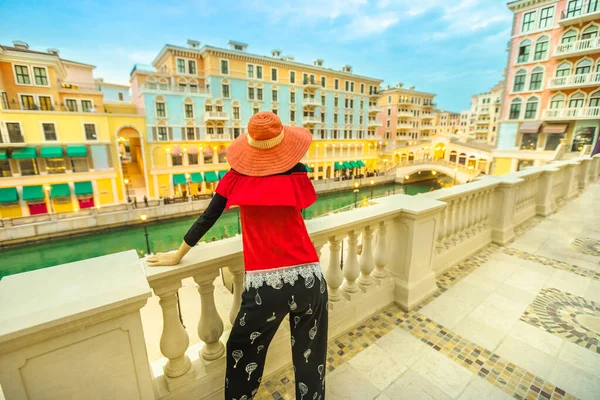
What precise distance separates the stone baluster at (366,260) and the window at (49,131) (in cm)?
2242

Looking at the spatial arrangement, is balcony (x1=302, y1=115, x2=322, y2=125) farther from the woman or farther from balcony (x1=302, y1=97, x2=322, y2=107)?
the woman

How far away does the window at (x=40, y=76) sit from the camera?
17.4m

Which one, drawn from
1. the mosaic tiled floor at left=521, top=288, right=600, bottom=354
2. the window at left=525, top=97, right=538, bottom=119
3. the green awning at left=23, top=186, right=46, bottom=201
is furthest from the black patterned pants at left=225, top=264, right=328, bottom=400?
the window at left=525, top=97, right=538, bottom=119

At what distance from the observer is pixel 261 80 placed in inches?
968

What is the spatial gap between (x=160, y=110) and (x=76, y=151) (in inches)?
245

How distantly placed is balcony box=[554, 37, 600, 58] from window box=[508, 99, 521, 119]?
3678mm

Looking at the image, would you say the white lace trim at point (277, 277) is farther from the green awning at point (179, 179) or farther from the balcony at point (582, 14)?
the balcony at point (582, 14)

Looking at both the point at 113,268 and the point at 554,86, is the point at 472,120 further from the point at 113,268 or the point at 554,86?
the point at 113,268

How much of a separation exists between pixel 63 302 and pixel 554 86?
2854 centimetres

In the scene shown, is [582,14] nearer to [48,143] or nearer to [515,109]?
[515,109]

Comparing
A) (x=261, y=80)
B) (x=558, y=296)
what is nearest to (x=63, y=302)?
(x=558, y=296)

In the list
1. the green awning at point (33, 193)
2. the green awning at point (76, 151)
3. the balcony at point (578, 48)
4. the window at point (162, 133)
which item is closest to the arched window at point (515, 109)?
the balcony at point (578, 48)

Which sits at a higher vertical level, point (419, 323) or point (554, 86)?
point (554, 86)

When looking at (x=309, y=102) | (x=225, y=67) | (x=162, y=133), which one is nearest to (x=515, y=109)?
(x=309, y=102)
